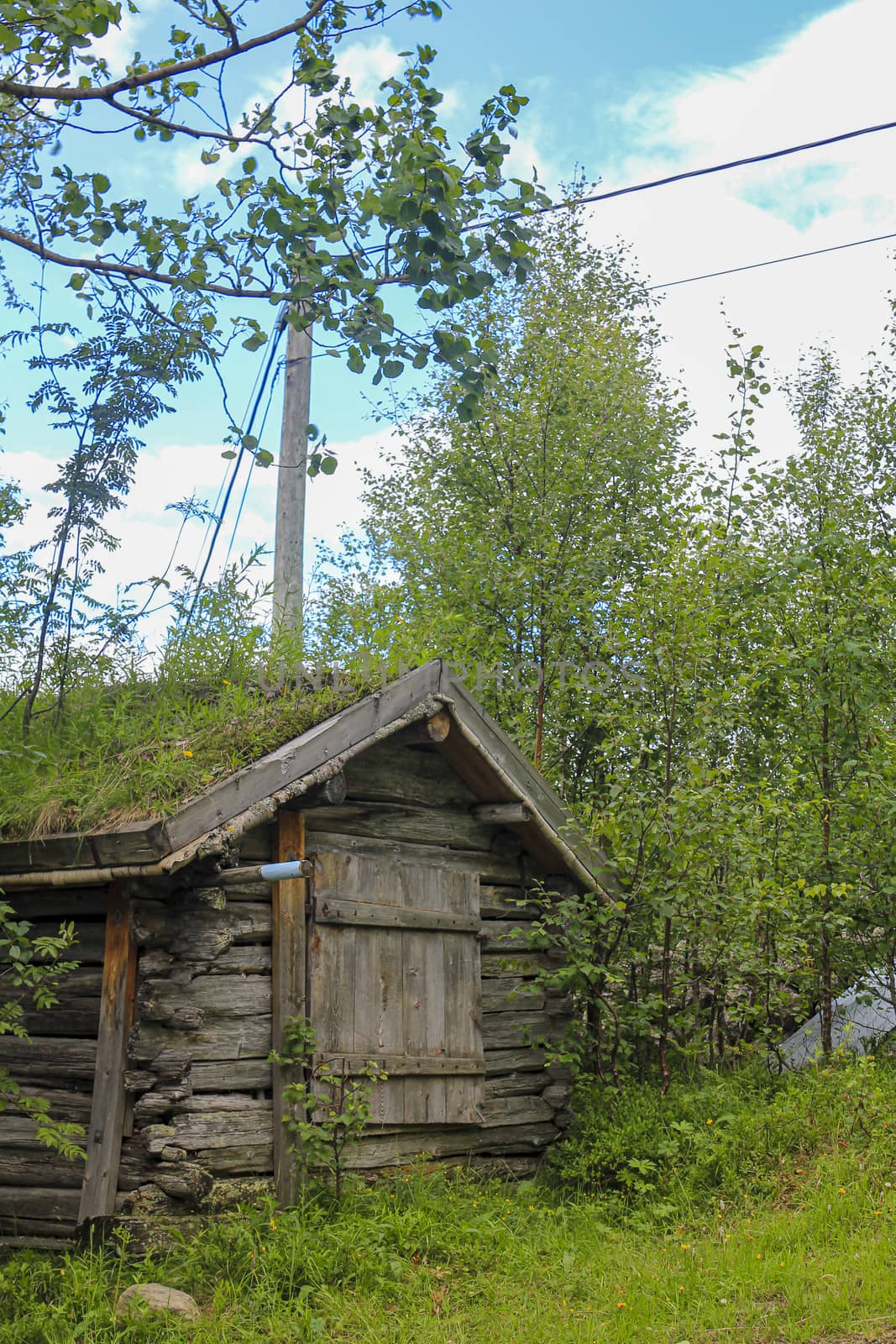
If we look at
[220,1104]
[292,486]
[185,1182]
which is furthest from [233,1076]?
[292,486]

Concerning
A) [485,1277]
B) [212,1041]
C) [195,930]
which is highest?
[195,930]

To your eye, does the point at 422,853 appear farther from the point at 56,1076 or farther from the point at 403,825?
the point at 56,1076

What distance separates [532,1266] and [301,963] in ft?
6.76

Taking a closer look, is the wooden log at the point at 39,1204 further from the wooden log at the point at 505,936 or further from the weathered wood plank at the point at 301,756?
the wooden log at the point at 505,936

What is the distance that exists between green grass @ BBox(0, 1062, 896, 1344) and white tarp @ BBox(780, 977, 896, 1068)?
2.13 metres

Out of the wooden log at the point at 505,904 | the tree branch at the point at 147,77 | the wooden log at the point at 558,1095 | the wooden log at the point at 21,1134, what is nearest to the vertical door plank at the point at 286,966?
the wooden log at the point at 21,1134

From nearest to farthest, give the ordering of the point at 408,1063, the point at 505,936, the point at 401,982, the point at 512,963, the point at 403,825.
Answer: the point at 408,1063 < the point at 401,982 < the point at 403,825 < the point at 512,963 < the point at 505,936

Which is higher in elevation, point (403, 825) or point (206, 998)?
point (403, 825)

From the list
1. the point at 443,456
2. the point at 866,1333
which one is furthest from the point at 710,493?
the point at 866,1333

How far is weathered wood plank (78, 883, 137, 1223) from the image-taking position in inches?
248

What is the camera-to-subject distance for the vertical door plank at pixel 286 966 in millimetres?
6699

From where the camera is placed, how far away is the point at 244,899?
695 cm

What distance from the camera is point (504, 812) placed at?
8.35 m

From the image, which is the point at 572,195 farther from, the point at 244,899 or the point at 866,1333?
the point at 866,1333
